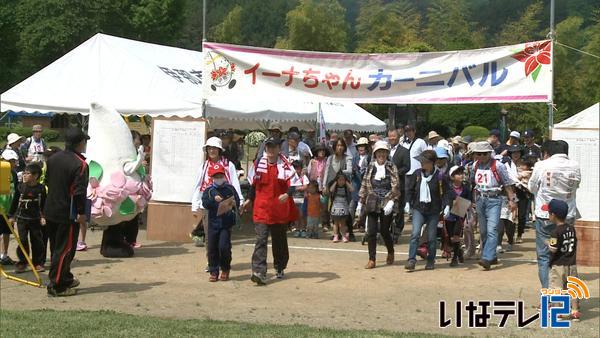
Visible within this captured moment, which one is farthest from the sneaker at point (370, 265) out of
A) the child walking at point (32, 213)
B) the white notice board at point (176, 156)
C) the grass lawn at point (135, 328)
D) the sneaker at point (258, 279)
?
the child walking at point (32, 213)

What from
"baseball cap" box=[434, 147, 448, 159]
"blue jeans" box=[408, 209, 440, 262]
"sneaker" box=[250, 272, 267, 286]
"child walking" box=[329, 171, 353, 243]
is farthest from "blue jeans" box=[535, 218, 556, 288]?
"child walking" box=[329, 171, 353, 243]

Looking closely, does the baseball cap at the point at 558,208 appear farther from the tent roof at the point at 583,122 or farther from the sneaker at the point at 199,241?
the sneaker at the point at 199,241

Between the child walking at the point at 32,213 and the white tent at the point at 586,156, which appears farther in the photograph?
the white tent at the point at 586,156

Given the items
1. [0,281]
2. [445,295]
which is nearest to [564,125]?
[445,295]

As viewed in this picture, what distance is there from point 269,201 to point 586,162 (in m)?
4.77

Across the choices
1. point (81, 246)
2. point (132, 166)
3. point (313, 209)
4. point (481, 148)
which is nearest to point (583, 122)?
point (481, 148)

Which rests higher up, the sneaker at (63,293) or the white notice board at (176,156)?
the white notice board at (176,156)

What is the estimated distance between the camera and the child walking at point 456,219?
1104 cm

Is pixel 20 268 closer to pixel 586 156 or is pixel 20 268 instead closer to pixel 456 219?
pixel 456 219

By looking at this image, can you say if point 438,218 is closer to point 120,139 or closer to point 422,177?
point 422,177

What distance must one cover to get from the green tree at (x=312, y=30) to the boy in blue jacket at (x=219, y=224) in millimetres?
42056

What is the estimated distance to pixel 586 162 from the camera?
440 inches

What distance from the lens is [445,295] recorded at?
361 inches

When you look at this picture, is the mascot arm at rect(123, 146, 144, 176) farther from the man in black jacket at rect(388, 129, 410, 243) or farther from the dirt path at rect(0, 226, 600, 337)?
the man in black jacket at rect(388, 129, 410, 243)
